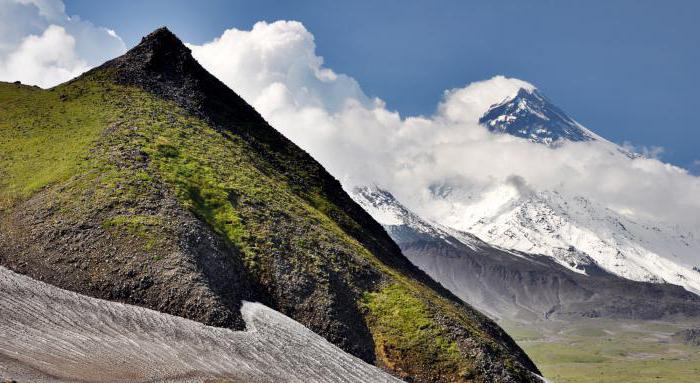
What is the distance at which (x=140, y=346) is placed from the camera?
42188 mm

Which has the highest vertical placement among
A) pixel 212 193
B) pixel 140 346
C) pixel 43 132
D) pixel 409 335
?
pixel 212 193

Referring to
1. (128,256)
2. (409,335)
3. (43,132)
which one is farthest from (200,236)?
(43,132)

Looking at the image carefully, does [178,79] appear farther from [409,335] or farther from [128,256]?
[409,335]

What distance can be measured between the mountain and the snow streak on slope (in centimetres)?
256

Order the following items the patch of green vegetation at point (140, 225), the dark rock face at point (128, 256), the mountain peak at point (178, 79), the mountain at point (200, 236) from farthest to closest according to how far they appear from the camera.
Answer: the mountain peak at point (178, 79) → the patch of green vegetation at point (140, 225) → the mountain at point (200, 236) → the dark rock face at point (128, 256)

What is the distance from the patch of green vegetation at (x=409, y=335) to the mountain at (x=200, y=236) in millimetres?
122

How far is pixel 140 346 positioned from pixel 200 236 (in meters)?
17.6

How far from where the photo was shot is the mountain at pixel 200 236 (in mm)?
53281

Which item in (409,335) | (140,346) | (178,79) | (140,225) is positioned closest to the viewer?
(140,346)

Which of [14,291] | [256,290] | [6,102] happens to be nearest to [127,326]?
[14,291]

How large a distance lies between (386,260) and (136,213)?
3472 centimetres

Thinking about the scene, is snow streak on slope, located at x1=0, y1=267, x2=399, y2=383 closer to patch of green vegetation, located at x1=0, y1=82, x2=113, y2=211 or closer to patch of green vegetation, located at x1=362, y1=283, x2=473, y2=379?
patch of green vegetation, located at x1=362, y1=283, x2=473, y2=379

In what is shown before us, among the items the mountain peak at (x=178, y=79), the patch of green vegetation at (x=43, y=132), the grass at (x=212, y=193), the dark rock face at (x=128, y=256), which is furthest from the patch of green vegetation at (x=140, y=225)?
the mountain peak at (x=178, y=79)

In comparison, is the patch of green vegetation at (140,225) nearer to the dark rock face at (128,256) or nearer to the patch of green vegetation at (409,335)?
the dark rock face at (128,256)
